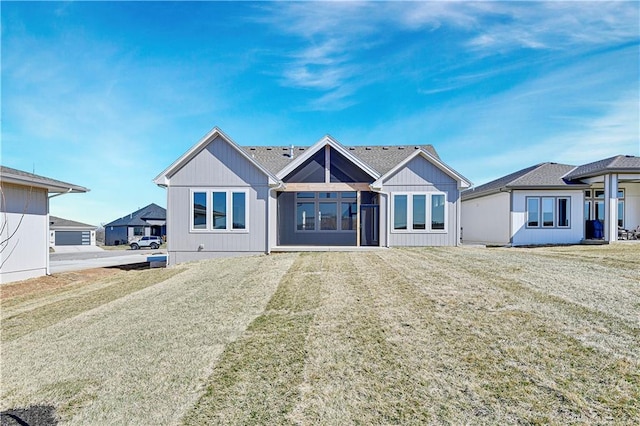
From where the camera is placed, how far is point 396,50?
1521cm

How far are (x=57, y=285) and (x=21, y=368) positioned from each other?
875 centimetres

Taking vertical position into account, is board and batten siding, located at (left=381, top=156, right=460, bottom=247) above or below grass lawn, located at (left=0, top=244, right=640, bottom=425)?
above

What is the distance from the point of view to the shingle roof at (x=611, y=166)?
51.4 ft

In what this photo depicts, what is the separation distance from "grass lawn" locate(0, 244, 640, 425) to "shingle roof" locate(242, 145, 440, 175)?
32.6ft

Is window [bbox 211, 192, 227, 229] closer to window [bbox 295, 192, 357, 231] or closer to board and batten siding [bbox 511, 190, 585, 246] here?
window [bbox 295, 192, 357, 231]

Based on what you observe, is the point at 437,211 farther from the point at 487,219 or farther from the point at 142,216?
the point at 142,216

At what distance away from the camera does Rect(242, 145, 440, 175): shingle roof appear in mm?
17281

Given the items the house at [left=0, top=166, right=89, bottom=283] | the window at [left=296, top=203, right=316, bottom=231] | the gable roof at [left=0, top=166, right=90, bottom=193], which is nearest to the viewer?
the gable roof at [left=0, top=166, right=90, bottom=193]

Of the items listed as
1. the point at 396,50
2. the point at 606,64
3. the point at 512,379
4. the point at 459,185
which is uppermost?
the point at 396,50

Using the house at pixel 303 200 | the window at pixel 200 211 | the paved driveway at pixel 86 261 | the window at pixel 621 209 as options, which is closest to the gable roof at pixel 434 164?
the house at pixel 303 200

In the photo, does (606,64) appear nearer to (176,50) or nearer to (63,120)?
(176,50)

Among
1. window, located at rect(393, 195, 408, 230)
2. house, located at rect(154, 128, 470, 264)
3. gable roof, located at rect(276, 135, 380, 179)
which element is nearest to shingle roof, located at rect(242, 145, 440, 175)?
house, located at rect(154, 128, 470, 264)

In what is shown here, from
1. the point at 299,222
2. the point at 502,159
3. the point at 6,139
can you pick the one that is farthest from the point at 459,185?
the point at 6,139

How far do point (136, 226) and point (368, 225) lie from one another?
130 feet
